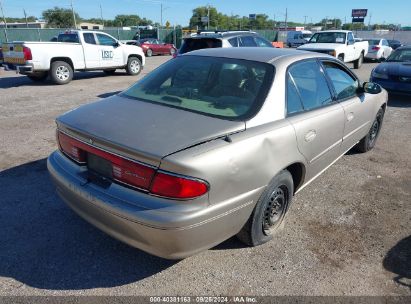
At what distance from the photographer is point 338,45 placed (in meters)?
14.4

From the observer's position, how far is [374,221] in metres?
3.46

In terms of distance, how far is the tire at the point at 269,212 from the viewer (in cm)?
269

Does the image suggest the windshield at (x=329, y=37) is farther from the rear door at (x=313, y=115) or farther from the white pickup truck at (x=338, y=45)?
the rear door at (x=313, y=115)

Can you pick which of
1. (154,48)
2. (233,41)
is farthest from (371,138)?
(154,48)

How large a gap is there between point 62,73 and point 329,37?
11522 mm

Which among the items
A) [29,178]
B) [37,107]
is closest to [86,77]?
[37,107]

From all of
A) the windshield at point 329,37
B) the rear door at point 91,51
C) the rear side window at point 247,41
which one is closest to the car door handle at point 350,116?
the rear side window at point 247,41

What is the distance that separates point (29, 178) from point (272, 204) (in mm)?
2991

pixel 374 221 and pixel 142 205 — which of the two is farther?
pixel 374 221

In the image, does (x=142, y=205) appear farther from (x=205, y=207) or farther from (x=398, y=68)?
(x=398, y=68)

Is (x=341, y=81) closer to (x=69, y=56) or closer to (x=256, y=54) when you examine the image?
(x=256, y=54)

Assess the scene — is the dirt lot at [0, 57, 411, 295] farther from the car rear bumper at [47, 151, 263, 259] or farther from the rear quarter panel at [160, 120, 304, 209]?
the rear quarter panel at [160, 120, 304, 209]

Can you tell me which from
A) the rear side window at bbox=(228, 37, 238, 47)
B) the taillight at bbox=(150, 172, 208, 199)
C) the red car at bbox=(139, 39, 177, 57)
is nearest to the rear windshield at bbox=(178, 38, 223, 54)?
the rear side window at bbox=(228, 37, 238, 47)

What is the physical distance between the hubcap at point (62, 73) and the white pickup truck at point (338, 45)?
9.14 meters
